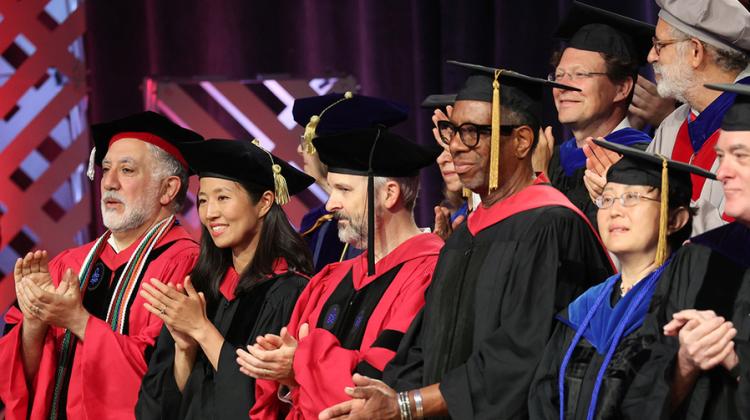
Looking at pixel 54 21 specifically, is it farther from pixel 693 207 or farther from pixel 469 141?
pixel 693 207

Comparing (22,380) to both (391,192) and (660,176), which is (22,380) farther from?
(660,176)

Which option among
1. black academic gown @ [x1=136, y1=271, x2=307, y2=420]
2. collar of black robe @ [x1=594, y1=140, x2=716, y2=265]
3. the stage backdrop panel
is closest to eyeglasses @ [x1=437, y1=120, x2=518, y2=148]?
collar of black robe @ [x1=594, y1=140, x2=716, y2=265]

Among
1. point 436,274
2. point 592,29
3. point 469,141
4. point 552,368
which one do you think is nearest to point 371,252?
point 436,274

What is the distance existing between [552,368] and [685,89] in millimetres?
1203

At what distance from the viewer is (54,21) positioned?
Result: 25.3 ft

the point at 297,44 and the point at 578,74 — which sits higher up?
the point at 297,44

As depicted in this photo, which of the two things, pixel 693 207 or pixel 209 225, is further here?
pixel 209 225

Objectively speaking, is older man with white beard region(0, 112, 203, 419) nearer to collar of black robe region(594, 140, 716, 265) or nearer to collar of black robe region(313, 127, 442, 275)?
collar of black robe region(313, 127, 442, 275)

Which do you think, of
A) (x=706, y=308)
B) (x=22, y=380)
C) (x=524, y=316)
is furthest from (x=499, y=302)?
(x=22, y=380)

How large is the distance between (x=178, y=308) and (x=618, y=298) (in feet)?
5.82

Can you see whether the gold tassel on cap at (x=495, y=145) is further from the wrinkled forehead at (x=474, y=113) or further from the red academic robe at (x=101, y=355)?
the red academic robe at (x=101, y=355)

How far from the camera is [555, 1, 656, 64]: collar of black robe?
473 cm

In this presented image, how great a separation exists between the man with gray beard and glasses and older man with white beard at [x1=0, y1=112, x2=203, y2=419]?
6.58 feet

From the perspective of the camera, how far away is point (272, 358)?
4.13 meters
